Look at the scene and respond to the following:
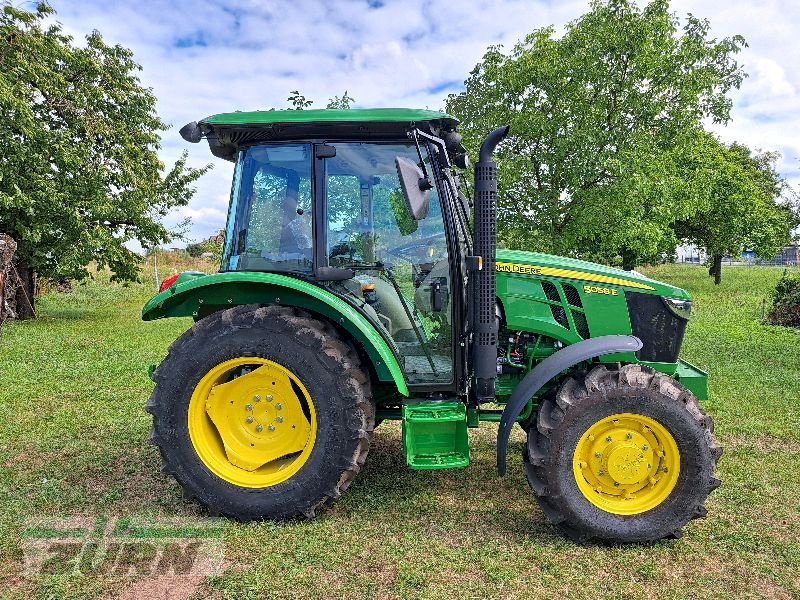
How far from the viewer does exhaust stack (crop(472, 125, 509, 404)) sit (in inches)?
146

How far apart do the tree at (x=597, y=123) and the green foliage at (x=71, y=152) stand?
307 inches

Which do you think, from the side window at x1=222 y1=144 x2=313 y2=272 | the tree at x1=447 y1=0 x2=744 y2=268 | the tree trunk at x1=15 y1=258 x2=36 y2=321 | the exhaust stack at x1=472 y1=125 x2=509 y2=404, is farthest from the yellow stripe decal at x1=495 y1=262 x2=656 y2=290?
the tree trunk at x1=15 y1=258 x2=36 y2=321

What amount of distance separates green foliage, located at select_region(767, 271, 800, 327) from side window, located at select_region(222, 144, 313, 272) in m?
12.1

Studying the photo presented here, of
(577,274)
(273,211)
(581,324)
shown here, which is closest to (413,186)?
(273,211)

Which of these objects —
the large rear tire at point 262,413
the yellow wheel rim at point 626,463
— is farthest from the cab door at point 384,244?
the yellow wheel rim at point 626,463

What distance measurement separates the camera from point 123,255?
572 inches

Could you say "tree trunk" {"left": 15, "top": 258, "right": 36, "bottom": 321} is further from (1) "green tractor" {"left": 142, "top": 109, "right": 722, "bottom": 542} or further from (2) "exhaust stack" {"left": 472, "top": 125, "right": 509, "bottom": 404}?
(2) "exhaust stack" {"left": 472, "top": 125, "right": 509, "bottom": 404}

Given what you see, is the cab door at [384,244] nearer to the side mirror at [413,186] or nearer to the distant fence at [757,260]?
the side mirror at [413,186]

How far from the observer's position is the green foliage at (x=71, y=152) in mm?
12742

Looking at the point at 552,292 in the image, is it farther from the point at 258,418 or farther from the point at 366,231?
the point at 258,418


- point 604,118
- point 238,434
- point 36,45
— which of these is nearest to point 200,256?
point 36,45

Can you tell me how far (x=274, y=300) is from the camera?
395cm

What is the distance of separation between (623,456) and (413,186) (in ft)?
6.49

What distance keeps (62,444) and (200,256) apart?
19.9 metres
